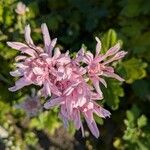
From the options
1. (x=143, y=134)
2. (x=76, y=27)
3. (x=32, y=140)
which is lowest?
(x=143, y=134)

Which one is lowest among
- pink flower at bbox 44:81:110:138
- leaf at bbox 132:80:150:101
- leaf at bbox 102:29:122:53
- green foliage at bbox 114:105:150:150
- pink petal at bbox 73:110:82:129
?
green foliage at bbox 114:105:150:150

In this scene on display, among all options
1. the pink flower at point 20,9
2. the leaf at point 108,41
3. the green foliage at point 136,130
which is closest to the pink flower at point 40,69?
the leaf at point 108,41

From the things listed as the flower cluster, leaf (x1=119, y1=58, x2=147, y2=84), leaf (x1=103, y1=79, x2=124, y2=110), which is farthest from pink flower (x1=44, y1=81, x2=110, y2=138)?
leaf (x1=119, y1=58, x2=147, y2=84)

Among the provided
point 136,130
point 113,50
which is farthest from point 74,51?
point 113,50

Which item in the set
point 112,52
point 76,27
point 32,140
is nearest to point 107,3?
point 76,27

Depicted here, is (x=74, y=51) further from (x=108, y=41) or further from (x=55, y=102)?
(x=55, y=102)

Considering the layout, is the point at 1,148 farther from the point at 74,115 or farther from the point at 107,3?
the point at 74,115

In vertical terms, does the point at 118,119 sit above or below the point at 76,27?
below

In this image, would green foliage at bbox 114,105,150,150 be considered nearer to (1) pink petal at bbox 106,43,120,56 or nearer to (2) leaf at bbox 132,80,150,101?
(2) leaf at bbox 132,80,150,101
